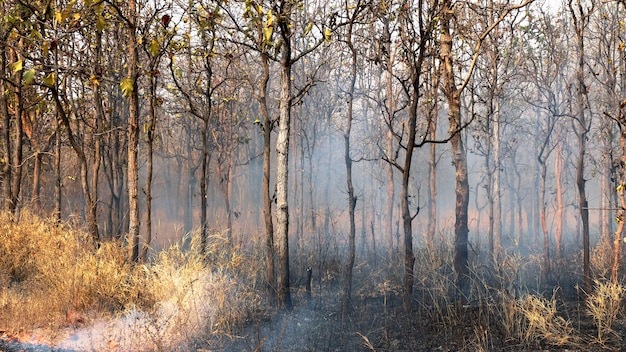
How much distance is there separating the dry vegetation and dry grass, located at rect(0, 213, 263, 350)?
0.04 feet

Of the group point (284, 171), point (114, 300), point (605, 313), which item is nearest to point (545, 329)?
point (605, 313)

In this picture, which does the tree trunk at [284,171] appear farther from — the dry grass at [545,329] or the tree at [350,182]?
the dry grass at [545,329]

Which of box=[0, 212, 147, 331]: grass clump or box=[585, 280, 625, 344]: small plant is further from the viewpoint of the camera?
box=[0, 212, 147, 331]: grass clump

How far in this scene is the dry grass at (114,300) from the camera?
5.23 meters

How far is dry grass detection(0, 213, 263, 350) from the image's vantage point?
523cm

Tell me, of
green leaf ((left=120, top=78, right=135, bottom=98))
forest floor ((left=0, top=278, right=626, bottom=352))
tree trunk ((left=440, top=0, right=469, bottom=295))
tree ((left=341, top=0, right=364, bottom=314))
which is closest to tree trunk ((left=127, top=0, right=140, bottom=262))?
forest floor ((left=0, top=278, right=626, bottom=352))

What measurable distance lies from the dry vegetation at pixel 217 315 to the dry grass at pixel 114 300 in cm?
1

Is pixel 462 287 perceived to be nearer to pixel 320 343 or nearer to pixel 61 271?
pixel 320 343

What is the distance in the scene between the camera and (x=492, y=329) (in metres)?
5.72

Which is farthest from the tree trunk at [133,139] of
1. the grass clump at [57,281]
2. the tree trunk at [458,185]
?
the tree trunk at [458,185]

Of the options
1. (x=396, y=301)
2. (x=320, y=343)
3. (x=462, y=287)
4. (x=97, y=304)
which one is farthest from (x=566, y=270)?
(x=97, y=304)

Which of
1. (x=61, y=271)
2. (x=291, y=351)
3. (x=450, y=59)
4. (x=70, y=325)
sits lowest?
(x=291, y=351)

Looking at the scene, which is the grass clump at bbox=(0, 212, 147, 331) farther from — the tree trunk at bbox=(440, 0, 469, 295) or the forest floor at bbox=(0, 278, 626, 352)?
the tree trunk at bbox=(440, 0, 469, 295)

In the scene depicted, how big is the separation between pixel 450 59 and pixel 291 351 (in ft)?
15.2
